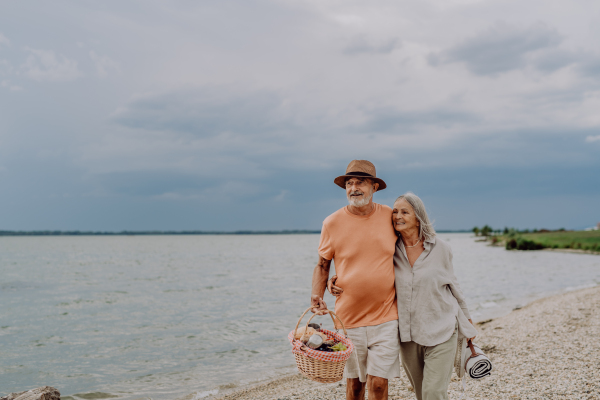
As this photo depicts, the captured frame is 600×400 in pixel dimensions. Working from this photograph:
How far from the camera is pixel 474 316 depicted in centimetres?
1487

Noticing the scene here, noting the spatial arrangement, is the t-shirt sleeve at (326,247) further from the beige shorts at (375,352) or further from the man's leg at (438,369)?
the man's leg at (438,369)

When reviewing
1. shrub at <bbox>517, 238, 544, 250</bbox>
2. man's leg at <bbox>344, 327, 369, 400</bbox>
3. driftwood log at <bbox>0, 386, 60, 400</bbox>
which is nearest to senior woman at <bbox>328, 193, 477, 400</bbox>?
man's leg at <bbox>344, 327, 369, 400</bbox>

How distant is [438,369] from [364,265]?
1.10 metres

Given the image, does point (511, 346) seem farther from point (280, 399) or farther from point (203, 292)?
point (203, 292)

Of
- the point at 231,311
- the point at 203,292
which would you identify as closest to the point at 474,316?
the point at 231,311

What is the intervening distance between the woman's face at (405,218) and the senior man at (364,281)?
11 centimetres

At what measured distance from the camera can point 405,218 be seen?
12.9 feet

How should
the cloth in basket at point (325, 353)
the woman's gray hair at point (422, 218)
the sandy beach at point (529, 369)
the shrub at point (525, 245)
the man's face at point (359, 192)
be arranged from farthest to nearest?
the shrub at point (525, 245)
the sandy beach at point (529, 369)
the man's face at point (359, 192)
the woman's gray hair at point (422, 218)
the cloth in basket at point (325, 353)

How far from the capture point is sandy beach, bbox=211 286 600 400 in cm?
557

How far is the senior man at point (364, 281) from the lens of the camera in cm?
386

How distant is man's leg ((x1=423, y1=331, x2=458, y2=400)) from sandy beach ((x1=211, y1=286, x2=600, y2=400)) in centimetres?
226

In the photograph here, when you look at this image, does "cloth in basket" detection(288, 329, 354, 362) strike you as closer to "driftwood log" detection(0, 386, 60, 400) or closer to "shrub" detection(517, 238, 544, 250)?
"driftwood log" detection(0, 386, 60, 400)

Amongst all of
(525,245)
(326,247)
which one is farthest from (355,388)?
(525,245)

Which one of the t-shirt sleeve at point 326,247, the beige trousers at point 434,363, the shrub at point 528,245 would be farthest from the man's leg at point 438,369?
the shrub at point 528,245
